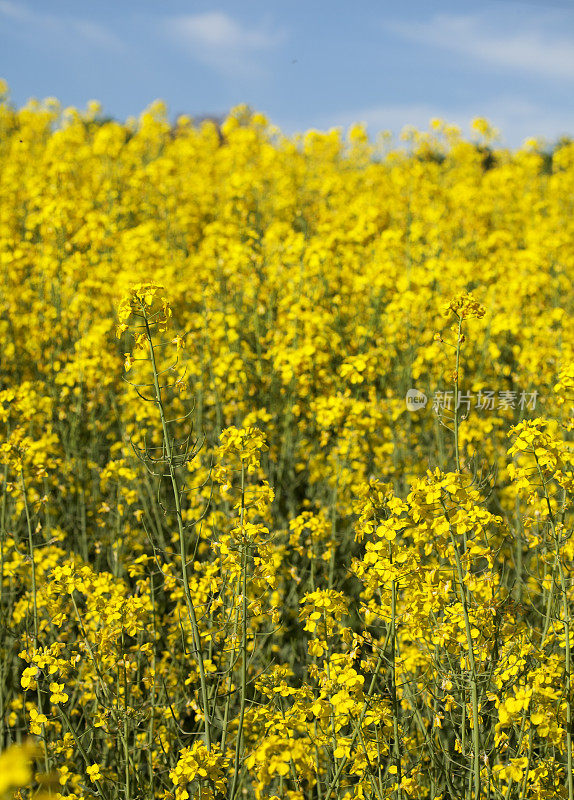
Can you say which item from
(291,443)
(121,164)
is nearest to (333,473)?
(291,443)

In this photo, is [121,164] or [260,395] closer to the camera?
[260,395]

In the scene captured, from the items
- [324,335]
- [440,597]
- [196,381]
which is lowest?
[440,597]

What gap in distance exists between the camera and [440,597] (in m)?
2.36

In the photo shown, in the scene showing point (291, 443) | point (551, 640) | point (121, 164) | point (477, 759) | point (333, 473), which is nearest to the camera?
point (477, 759)

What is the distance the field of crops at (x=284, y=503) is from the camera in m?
2.38

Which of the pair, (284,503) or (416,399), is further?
(416,399)

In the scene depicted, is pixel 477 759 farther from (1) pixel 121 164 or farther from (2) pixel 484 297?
(1) pixel 121 164

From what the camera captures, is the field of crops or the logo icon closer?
the field of crops

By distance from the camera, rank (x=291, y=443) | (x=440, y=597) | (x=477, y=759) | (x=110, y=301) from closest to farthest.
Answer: (x=477, y=759), (x=440, y=597), (x=291, y=443), (x=110, y=301)

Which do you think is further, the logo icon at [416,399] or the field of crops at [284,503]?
the logo icon at [416,399]

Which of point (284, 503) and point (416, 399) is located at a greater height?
point (416, 399)

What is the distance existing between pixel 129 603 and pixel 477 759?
4.04 ft

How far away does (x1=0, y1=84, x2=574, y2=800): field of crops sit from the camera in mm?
2375

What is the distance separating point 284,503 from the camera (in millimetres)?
4766
